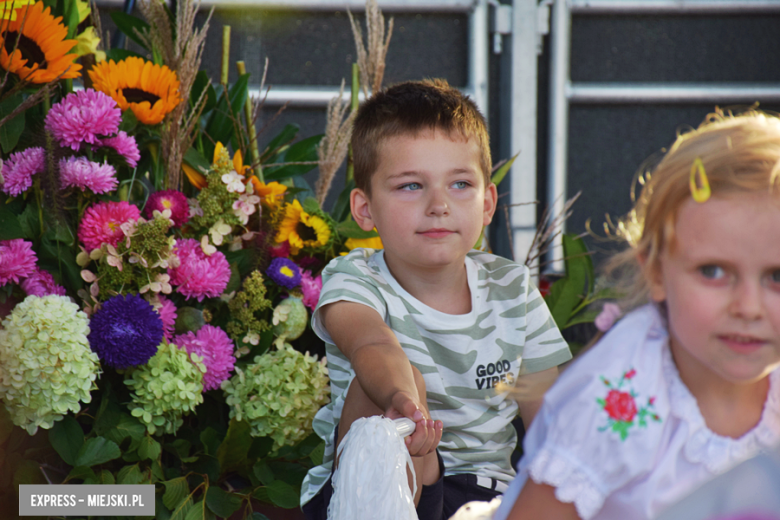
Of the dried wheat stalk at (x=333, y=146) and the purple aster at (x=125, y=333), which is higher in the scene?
the dried wheat stalk at (x=333, y=146)

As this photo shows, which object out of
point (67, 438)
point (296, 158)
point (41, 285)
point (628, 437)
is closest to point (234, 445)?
point (67, 438)

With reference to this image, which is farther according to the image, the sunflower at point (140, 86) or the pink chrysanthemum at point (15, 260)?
the sunflower at point (140, 86)

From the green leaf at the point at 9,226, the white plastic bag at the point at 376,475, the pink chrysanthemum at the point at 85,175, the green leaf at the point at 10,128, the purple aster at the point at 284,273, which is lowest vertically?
the white plastic bag at the point at 376,475

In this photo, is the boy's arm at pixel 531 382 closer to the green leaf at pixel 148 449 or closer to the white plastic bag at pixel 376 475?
the white plastic bag at pixel 376 475

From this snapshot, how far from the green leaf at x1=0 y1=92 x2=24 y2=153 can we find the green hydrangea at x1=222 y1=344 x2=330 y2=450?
0.60 metres

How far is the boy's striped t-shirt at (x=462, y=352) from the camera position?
112 cm

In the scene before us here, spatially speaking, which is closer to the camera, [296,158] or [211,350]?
[211,350]

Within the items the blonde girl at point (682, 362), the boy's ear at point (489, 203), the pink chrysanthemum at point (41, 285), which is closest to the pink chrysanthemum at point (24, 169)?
the pink chrysanthemum at point (41, 285)

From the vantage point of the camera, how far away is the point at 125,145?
1305 millimetres

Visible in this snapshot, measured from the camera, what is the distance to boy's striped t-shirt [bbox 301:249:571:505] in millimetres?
1116

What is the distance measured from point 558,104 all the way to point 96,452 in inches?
72.1

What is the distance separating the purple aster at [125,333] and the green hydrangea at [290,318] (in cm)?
25

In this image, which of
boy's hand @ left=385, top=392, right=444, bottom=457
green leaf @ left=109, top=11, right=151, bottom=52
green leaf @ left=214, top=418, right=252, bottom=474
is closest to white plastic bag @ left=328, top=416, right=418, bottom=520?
boy's hand @ left=385, top=392, right=444, bottom=457

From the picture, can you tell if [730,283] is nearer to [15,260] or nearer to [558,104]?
[15,260]
